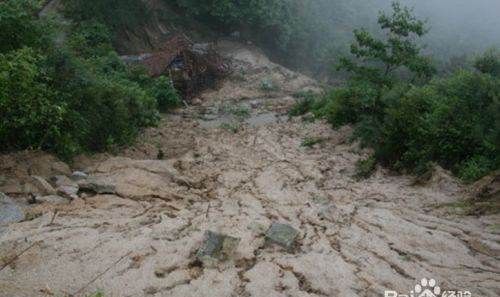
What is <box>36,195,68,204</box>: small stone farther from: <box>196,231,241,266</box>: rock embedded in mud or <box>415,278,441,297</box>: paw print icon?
<box>415,278,441,297</box>: paw print icon

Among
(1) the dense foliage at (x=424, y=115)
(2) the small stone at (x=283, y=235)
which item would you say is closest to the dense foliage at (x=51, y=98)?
(2) the small stone at (x=283, y=235)

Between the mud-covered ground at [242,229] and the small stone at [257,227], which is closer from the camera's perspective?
the mud-covered ground at [242,229]

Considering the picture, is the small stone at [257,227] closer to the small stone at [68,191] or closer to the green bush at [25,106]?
the small stone at [68,191]

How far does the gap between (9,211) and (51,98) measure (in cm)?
271

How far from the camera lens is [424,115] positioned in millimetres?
9820

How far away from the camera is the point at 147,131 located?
11898 millimetres

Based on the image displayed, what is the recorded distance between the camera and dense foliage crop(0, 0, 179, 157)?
7648mm

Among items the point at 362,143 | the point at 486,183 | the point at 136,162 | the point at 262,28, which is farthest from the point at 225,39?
the point at 486,183

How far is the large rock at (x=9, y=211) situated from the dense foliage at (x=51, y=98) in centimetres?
146

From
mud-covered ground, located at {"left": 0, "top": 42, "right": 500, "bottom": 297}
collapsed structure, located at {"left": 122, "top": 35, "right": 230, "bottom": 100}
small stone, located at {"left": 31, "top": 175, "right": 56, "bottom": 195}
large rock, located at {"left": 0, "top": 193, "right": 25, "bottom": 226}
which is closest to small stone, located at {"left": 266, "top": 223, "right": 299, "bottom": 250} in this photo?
mud-covered ground, located at {"left": 0, "top": 42, "right": 500, "bottom": 297}

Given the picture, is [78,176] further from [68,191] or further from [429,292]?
[429,292]

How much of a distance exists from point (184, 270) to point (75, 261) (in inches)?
44.2

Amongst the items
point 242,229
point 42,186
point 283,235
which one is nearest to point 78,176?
point 42,186

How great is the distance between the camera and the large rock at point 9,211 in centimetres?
614
